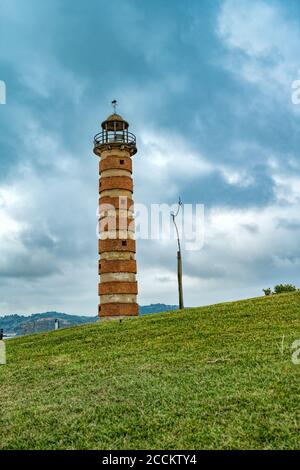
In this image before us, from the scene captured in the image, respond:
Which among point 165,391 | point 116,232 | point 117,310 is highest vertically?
point 116,232

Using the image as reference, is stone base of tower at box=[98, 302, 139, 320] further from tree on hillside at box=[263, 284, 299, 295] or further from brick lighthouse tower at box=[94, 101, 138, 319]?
tree on hillside at box=[263, 284, 299, 295]

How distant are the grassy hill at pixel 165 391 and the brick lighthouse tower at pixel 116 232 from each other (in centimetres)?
1826

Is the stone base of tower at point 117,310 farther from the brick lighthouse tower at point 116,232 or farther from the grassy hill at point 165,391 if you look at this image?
the grassy hill at point 165,391

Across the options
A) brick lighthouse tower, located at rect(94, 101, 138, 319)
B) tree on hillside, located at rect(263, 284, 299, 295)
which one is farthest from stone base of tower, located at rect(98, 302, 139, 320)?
tree on hillside, located at rect(263, 284, 299, 295)

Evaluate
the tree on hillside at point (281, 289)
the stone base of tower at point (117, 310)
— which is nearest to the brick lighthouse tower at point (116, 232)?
the stone base of tower at point (117, 310)

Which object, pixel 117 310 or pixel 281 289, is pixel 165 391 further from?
pixel 281 289

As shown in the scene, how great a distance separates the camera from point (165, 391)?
38.9 feet

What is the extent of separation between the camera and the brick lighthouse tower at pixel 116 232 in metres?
41.1

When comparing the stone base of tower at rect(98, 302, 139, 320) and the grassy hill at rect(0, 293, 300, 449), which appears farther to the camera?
the stone base of tower at rect(98, 302, 139, 320)

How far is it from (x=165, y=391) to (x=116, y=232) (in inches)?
1195

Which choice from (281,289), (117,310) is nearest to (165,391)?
(117,310)

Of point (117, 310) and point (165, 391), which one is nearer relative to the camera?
point (165, 391)

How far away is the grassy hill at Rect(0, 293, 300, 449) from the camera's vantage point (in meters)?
8.88

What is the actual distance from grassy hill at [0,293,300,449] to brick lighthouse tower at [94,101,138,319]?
1826cm
